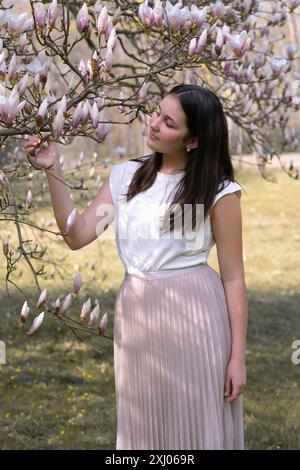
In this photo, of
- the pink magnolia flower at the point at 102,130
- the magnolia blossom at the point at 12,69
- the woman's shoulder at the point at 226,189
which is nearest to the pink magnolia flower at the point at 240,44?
the woman's shoulder at the point at 226,189

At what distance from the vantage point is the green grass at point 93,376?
498cm

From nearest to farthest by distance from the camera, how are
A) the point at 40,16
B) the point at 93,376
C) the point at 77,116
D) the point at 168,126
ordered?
the point at 77,116 → the point at 40,16 → the point at 168,126 → the point at 93,376

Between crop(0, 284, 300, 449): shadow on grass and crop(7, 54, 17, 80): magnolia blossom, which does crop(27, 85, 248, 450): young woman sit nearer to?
crop(7, 54, 17, 80): magnolia blossom

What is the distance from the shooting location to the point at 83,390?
591 cm

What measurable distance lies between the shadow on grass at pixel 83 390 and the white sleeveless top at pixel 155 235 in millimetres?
1960

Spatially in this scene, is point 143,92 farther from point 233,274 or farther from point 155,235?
point 233,274

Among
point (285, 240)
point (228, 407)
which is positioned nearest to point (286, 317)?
point (285, 240)

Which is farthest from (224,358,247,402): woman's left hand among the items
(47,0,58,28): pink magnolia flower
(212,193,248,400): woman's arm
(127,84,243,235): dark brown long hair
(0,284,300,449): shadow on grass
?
(0,284,300,449): shadow on grass

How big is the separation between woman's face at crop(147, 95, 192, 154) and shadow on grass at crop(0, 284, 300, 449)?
224cm

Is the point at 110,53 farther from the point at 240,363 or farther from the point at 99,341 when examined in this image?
the point at 99,341

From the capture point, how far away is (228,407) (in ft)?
9.05

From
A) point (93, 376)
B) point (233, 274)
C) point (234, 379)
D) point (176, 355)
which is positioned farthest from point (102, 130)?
point (93, 376)

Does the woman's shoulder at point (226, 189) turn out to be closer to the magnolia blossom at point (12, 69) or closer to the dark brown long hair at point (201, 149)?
the dark brown long hair at point (201, 149)

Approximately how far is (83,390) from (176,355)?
3.37 m
